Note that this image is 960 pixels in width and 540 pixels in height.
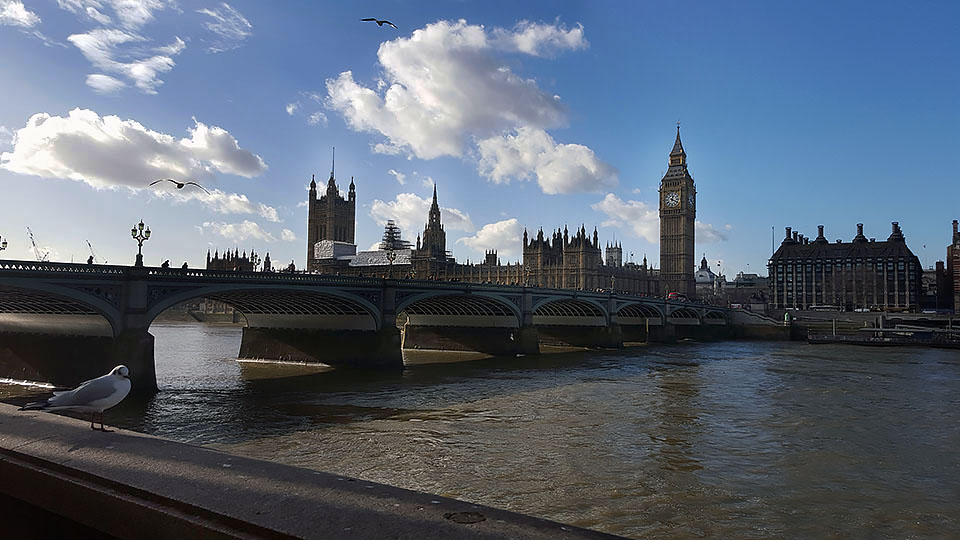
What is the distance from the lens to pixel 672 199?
150 m

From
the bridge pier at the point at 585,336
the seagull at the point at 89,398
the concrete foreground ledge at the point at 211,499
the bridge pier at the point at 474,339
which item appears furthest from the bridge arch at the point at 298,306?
the bridge pier at the point at 585,336

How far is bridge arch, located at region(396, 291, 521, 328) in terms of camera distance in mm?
46219

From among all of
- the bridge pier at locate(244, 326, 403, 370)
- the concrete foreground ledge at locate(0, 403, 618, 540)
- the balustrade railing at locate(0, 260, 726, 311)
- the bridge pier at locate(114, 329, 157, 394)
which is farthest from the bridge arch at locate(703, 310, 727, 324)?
the concrete foreground ledge at locate(0, 403, 618, 540)

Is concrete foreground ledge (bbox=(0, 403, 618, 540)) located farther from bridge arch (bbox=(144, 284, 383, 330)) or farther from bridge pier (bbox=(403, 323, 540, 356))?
bridge pier (bbox=(403, 323, 540, 356))

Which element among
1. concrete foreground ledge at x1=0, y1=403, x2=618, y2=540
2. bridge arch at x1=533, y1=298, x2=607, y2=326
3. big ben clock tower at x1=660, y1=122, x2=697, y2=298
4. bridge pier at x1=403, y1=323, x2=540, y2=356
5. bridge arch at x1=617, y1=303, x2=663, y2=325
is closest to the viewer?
concrete foreground ledge at x1=0, y1=403, x2=618, y2=540

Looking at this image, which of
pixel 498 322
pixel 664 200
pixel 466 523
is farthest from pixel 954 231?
pixel 466 523

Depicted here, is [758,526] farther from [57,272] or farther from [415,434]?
[57,272]

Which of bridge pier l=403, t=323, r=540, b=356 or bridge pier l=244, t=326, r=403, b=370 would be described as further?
bridge pier l=403, t=323, r=540, b=356

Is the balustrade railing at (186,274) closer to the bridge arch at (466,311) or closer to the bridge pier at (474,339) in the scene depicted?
the bridge arch at (466,311)

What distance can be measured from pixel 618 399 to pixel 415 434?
1036 cm

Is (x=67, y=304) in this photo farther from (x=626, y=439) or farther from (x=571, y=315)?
(x=571, y=315)

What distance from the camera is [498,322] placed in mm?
49625

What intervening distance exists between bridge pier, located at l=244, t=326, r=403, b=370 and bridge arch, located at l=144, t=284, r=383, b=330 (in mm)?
477

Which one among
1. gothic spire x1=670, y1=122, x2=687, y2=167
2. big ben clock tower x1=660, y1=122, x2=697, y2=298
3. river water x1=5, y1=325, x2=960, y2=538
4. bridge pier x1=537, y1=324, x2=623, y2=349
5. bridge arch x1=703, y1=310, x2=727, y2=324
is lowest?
river water x1=5, y1=325, x2=960, y2=538
